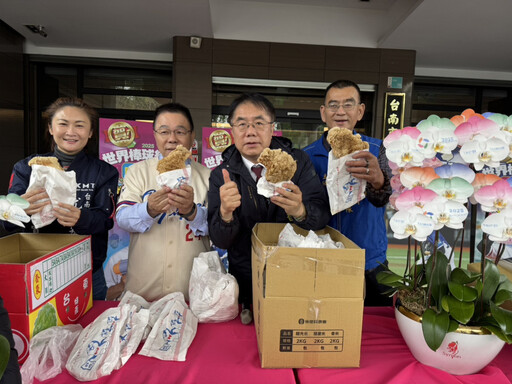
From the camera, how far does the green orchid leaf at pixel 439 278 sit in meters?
1.02

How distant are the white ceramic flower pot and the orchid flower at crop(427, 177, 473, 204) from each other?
39cm

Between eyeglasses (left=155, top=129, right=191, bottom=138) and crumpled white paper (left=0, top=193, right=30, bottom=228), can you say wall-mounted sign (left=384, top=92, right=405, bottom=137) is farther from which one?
crumpled white paper (left=0, top=193, right=30, bottom=228)

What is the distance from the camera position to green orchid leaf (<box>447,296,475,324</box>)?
3.01 feet

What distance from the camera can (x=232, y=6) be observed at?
5074mm

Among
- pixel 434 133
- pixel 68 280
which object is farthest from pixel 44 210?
pixel 434 133

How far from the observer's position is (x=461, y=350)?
0.95 m

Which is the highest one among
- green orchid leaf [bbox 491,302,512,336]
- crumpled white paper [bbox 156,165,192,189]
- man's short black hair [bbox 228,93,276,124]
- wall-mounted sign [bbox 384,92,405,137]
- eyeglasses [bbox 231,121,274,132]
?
wall-mounted sign [bbox 384,92,405,137]

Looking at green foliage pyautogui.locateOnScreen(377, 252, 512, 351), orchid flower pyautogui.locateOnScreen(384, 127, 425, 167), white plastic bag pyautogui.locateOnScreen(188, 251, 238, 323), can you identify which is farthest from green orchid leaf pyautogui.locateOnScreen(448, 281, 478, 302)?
white plastic bag pyautogui.locateOnScreen(188, 251, 238, 323)

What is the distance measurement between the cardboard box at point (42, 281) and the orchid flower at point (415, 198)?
1.13 m

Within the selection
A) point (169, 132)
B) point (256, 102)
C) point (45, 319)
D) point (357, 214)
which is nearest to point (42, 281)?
point (45, 319)

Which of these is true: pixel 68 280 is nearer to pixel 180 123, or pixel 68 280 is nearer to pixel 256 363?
pixel 256 363

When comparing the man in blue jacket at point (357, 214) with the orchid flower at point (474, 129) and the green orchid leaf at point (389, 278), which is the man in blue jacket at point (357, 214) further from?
the orchid flower at point (474, 129)

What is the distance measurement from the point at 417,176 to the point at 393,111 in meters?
5.09

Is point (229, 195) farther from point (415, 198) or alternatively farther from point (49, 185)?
point (49, 185)
